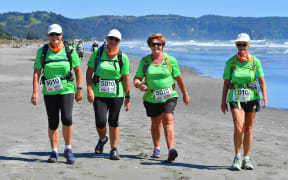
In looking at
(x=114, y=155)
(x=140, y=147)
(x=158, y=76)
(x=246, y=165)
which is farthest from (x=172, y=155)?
(x=140, y=147)

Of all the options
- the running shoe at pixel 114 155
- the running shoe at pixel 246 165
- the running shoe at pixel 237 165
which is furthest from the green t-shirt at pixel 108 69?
the running shoe at pixel 246 165

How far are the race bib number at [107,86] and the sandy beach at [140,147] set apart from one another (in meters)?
0.94

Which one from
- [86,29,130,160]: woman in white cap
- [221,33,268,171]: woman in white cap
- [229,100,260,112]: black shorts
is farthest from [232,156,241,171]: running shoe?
[86,29,130,160]: woman in white cap

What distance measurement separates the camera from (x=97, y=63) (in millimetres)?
5906

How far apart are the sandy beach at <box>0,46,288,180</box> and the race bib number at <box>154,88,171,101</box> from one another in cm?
87

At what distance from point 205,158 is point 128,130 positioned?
232 centimetres

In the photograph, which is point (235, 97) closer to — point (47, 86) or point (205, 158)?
point (205, 158)

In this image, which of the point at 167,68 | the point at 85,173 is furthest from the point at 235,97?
the point at 85,173

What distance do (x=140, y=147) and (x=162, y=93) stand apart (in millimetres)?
1365

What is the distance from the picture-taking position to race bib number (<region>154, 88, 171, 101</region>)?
235 inches

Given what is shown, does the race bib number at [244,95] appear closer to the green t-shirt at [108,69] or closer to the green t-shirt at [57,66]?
the green t-shirt at [108,69]

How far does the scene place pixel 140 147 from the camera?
276 inches

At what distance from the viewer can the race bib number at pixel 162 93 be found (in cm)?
596

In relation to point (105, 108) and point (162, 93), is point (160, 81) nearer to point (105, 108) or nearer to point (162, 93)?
point (162, 93)
